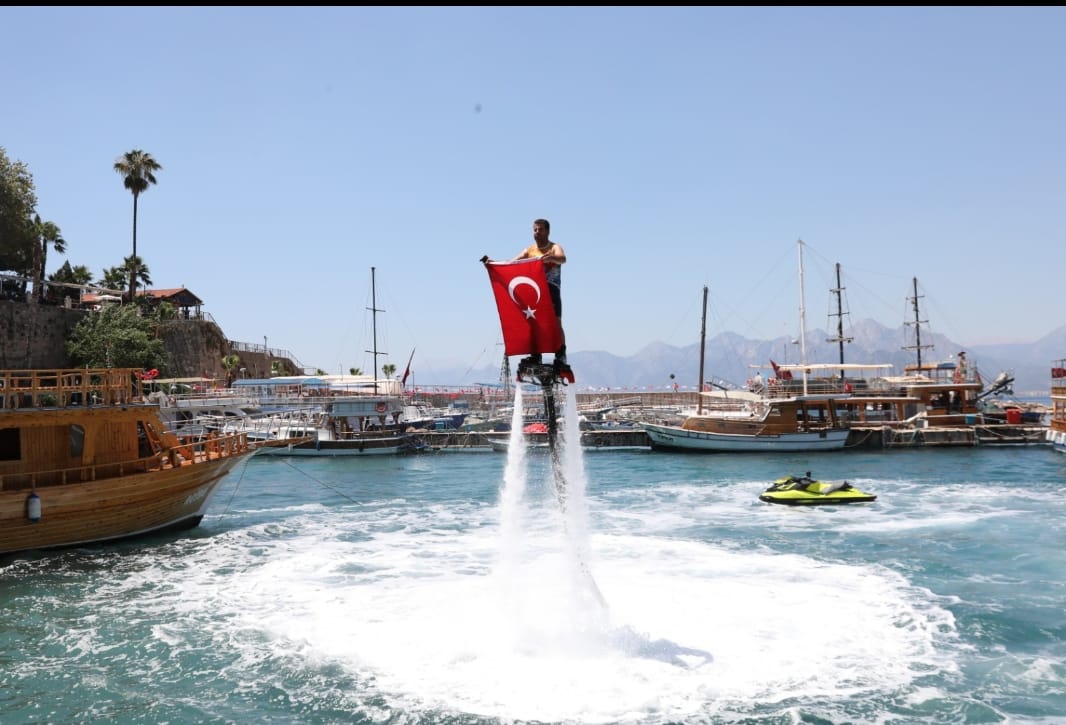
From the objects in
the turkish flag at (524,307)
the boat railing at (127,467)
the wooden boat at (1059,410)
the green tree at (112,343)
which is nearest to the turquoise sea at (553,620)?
the turkish flag at (524,307)

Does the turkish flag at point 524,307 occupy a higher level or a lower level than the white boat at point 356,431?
higher

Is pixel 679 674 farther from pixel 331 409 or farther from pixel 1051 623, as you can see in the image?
pixel 331 409

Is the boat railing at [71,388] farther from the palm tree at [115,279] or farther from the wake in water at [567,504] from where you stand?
the palm tree at [115,279]

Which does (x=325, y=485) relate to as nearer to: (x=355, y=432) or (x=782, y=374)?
(x=355, y=432)

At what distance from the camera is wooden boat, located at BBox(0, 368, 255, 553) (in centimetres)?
2008

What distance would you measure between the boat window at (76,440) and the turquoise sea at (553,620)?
9.35 feet

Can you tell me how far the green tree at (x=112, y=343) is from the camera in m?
49.6

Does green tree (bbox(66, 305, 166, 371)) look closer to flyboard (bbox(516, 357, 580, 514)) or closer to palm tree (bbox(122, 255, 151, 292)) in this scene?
palm tree (bbox(122, 255, 151, 292))

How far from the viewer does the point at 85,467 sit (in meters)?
20.9

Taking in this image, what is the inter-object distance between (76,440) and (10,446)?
155 cm

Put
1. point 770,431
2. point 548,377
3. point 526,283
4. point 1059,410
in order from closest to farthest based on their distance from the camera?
1. point 526,283
2. point 548,377
3. point 1059,410
4. point 770,431

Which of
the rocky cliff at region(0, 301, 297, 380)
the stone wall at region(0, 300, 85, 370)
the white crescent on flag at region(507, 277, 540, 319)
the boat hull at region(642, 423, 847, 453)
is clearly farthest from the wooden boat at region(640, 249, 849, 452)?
the white crescent on flag at region(507, 277, 540, 319)

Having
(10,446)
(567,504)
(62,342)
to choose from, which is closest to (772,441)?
(10,446)

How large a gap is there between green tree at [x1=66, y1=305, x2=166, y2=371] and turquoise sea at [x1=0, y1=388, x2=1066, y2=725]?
2868 cm
